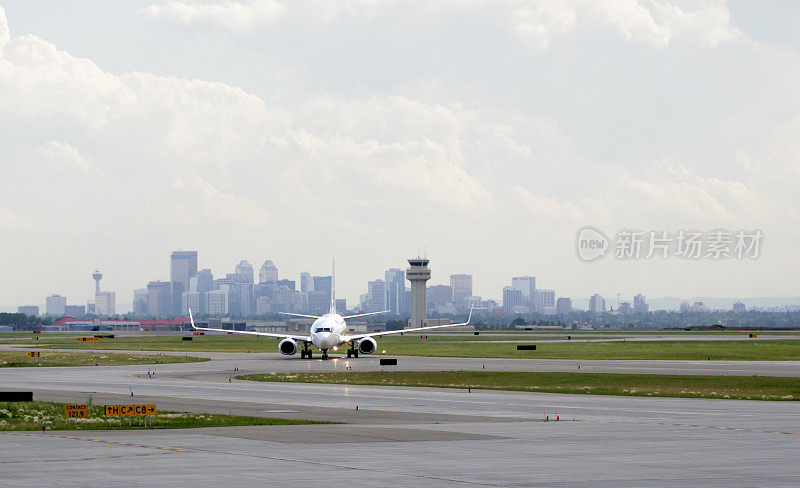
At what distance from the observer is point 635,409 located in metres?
46.9

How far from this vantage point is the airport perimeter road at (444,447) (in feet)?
83.7

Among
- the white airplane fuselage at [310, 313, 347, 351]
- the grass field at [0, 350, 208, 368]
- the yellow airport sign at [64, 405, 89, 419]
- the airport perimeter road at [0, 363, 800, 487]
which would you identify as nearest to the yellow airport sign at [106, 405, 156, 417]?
the yellow airport sign at [64, 405, 89, 419]

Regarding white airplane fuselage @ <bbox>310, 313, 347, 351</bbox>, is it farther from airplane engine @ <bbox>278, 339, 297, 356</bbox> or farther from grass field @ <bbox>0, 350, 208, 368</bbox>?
grass field @ <bbox>0, 350, 208, 368</bbox>

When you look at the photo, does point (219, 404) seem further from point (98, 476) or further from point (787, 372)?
point (787, 372)

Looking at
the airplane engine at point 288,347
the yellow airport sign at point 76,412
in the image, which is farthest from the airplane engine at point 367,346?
the yellow airport sign at point 76,412

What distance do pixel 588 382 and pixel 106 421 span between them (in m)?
33.6

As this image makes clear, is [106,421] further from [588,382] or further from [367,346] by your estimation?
[367,346]

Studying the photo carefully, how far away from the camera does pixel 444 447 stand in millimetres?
32531

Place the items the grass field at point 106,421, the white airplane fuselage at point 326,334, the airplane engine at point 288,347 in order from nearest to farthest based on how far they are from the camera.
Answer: the grass field at point 106,421
the white airplane fuselage at point 326,334
the airplane engine at point 288,347

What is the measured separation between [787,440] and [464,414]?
14540 mm

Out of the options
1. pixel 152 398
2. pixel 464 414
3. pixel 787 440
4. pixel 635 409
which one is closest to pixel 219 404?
pixel 152 398

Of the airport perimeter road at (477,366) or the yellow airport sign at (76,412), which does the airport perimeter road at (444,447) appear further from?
the airport perimeter road at (477,366)

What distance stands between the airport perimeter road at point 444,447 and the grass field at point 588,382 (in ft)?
19.5

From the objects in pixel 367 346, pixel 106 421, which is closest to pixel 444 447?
pixel 106 421
